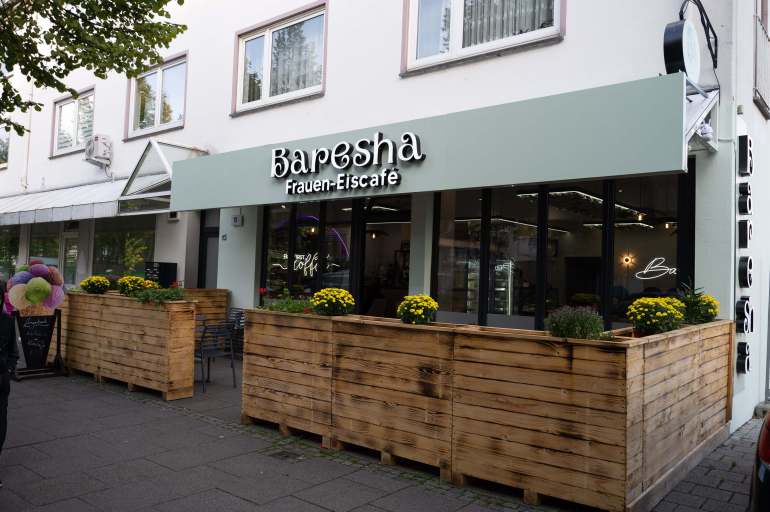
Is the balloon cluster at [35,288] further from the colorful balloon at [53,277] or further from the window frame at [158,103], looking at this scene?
the window frame at [158,103]

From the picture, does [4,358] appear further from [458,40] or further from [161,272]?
[161,272]

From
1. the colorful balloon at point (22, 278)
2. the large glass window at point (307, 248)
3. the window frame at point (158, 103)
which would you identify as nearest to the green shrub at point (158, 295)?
the colorful balloon at point (22, 278)

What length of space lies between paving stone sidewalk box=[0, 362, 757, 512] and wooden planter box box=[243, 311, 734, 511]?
19 cm

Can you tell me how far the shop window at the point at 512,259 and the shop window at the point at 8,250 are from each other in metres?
17.5

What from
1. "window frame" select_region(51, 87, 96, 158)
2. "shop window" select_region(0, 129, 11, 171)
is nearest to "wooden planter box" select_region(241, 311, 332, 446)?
"window frame" select_region(51, 87, 96, 158)

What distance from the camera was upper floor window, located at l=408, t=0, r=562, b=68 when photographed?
7965 mm

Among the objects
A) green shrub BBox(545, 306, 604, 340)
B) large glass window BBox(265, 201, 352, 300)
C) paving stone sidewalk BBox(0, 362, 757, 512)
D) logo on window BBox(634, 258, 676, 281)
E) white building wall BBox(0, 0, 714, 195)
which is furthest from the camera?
large glass window BBox(265, 201, 352, 300)

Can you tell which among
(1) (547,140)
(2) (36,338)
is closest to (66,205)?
(2) (36,338)

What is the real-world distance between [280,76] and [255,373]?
6.86m

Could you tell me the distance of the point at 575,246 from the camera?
303 inches

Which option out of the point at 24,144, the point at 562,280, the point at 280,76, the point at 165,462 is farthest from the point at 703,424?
the point at 24,144

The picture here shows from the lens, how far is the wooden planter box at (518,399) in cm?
420

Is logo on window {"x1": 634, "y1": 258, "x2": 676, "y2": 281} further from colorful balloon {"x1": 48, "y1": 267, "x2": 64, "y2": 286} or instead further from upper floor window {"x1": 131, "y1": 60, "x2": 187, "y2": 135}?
upper floor window {"x1": 131, "y1": 60, "x2": 187, "y2": 135}

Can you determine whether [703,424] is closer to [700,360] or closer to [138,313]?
[700,360]
